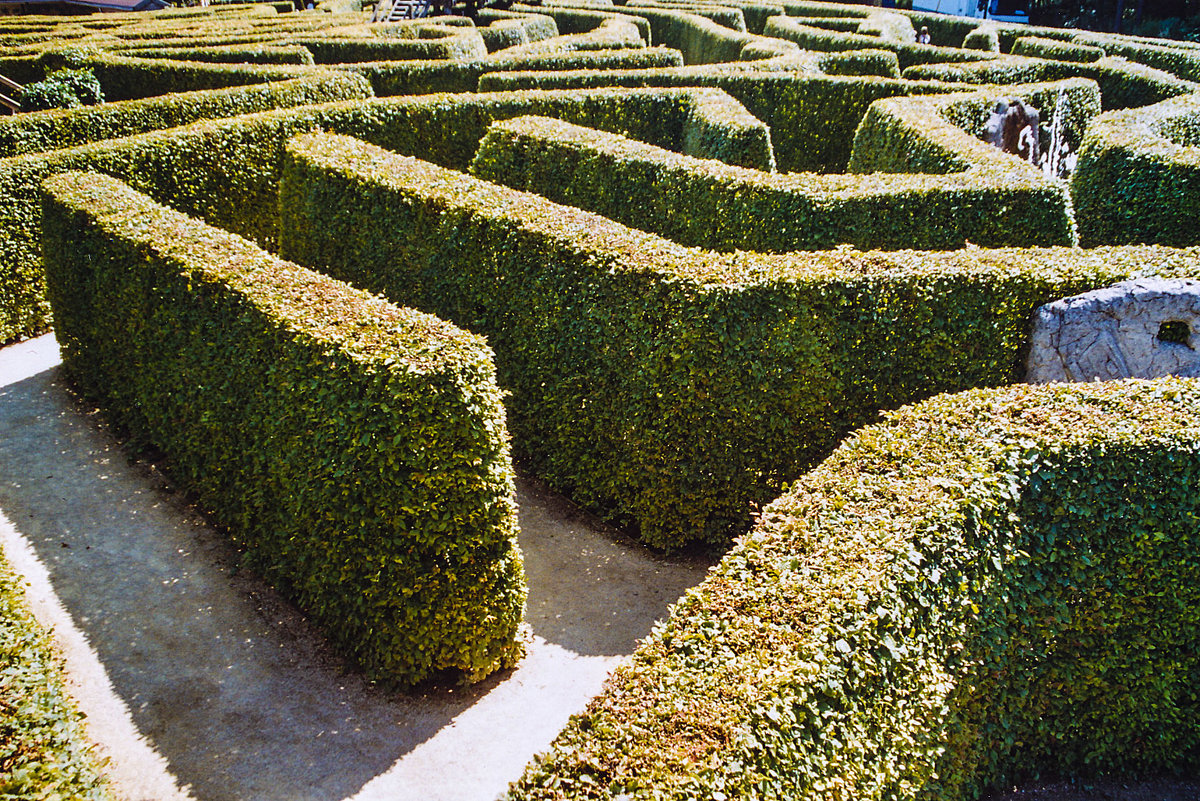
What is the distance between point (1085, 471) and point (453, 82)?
19501mm

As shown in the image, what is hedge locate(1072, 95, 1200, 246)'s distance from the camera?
13242 mm

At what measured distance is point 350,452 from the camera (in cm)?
744

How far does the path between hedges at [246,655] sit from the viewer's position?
6992mm

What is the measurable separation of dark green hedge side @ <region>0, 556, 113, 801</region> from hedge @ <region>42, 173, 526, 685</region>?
2677 millimetres

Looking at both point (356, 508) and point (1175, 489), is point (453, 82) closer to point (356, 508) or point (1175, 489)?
point (356, 508)

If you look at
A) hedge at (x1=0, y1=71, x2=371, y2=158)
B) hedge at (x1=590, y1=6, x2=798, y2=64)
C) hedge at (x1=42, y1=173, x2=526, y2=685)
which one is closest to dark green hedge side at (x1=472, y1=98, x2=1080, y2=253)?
hedge at (x1=42, y1=173, x2=526, y2=685)

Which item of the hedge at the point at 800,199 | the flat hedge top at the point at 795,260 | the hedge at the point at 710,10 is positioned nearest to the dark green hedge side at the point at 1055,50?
the hedge at the point at 710,10

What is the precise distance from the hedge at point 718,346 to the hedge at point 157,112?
400 inches

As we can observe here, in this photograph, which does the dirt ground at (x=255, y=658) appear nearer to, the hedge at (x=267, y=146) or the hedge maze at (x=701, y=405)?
the hedge maze at (x=701, y=405)

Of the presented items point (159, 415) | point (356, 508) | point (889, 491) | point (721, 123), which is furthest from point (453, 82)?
point (889, 491)

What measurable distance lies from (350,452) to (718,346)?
3927 millimetres

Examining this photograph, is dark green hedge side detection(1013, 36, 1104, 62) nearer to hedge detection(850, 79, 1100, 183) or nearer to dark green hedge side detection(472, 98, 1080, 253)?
hedge detection(850, 79, 1100, 183)

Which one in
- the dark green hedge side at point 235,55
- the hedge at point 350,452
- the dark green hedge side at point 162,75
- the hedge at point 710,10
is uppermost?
the hedge at point 710,10

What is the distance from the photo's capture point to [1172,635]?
6938mm
